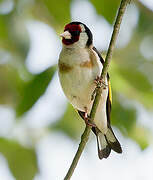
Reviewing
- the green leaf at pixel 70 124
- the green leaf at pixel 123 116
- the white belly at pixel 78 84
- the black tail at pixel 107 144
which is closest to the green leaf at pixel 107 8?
the green leaf at pixel 123 116

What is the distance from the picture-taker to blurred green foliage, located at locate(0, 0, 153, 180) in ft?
5.64

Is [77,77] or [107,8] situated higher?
[107,8]

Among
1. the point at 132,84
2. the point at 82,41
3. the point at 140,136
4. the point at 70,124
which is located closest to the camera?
the point at 132,84

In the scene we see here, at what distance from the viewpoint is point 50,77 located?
71.9 inches

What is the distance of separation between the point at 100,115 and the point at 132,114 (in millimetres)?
546

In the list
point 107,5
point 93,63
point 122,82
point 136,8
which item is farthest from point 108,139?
point 107,5

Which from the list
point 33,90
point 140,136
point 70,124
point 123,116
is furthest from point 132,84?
point 70,124

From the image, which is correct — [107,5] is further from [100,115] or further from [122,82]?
[100,115]

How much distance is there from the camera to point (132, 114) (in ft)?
6.89

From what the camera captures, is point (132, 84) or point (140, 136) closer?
point (132, 84)

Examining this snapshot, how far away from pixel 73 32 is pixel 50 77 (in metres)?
0.72

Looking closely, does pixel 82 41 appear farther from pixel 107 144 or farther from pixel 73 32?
pixel 107 144

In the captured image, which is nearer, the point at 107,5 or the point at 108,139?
the point at 107,5

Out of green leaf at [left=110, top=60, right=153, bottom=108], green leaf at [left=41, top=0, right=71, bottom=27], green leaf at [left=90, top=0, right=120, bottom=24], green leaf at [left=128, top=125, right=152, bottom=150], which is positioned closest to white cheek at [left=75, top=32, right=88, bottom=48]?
green leaf at [left=110, top=60, right=153, bottom=108]
